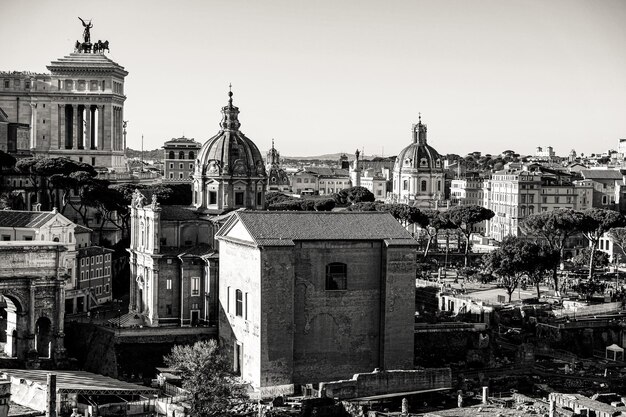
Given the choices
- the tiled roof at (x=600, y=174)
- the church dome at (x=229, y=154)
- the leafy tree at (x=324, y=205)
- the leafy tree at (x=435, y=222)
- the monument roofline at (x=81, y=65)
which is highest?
the monument roofline at (x=81, y=65)

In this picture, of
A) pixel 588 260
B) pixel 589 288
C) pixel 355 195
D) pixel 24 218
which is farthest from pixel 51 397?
pixel 355 195

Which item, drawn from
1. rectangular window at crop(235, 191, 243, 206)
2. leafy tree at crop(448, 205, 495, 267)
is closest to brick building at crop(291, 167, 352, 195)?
leafy tree at crop(448, 205, 495, 267)

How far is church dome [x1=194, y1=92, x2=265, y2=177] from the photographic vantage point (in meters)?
59.1

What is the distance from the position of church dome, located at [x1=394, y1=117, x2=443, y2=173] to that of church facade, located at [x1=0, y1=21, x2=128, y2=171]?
3603 cm

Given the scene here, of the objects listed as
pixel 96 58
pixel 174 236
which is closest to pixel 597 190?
pixel 96 58

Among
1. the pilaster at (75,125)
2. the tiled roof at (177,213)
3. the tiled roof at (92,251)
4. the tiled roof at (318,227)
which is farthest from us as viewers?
the pilaster at (75,125)

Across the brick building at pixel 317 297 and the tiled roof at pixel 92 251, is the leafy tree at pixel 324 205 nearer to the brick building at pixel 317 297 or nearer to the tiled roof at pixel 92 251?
the tiled roof at pixel 92 251

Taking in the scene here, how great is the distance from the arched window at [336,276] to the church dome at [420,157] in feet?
211

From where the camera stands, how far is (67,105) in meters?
A: 85.7

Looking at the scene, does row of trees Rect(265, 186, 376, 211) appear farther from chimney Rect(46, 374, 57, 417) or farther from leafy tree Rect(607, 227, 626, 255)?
chimney Rect(46, 374, 57, 417)

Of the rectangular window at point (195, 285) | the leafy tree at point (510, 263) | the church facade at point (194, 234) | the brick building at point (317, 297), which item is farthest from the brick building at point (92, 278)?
the leafy tree at point (510, 263)

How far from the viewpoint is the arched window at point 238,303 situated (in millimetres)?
47719

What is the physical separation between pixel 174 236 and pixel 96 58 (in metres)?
33.4

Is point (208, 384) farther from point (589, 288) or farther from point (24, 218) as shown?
point (589, 288)
